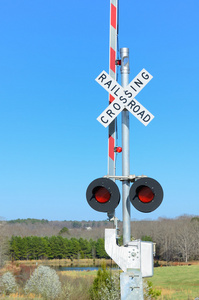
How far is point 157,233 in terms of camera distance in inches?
4011

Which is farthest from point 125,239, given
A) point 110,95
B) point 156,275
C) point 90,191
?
point 156,275

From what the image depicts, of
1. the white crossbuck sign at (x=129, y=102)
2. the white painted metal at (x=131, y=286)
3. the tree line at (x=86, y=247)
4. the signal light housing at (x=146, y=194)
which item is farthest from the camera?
the tree line at (x=86, y=247)

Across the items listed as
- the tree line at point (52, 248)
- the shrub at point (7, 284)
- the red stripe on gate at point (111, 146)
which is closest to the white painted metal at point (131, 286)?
the red stripe on gate at point (111, 146)

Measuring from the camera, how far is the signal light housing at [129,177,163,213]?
14.5 feet

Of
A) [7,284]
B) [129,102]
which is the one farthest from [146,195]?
[7,284]

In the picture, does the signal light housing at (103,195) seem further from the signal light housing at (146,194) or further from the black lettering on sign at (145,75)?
the black lettering on sign at (145,75)

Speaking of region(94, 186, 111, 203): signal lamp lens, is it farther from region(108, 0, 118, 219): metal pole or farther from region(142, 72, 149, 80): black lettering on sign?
region(142, 72, 149, 80): black lettering on sign

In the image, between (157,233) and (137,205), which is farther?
(157,233)

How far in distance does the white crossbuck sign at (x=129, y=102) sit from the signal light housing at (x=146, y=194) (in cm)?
75

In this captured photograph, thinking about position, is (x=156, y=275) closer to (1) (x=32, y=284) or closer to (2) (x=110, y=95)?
(1) (x=32, y=284)

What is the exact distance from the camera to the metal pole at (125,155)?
15.1 feet

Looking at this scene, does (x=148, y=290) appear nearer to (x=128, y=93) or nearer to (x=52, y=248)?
(x=128, y=93)

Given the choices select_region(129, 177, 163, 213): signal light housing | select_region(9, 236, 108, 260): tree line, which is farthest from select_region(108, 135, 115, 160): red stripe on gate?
select_region(9, 236, 108, 260): tree line

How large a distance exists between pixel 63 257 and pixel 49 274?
72.8m
